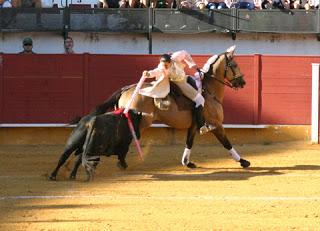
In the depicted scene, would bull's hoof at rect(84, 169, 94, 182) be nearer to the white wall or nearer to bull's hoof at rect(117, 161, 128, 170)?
bull's hoof at rect(117, 161, 128, 170)

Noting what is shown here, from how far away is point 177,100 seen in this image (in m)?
11.7

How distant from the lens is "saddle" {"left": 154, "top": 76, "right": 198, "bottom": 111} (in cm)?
1146

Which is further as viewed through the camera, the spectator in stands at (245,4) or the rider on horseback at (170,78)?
the spectator in stands at (245,4)

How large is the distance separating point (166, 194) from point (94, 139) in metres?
1.42

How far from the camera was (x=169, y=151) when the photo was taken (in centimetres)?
1411

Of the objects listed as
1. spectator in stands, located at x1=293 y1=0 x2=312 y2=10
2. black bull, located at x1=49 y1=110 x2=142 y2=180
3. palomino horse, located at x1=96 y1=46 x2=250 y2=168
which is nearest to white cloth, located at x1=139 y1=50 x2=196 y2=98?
palomino horse, located at x1=96 y1=46 x2=250 y2=168

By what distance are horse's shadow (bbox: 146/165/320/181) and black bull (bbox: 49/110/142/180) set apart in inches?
27.7

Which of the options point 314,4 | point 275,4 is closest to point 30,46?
point 275,4

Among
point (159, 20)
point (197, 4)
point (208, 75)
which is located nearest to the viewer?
point (208, 75)

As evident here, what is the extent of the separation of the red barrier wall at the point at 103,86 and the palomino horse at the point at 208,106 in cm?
297

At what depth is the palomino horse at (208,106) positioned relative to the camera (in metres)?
11.4

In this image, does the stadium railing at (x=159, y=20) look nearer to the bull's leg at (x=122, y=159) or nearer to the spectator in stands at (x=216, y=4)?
the spectator in stands at (x=216, y=4)

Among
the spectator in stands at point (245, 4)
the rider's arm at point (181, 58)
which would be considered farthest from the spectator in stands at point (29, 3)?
the rider's arm at point (181, 58)

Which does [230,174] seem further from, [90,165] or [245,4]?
[245,4]
